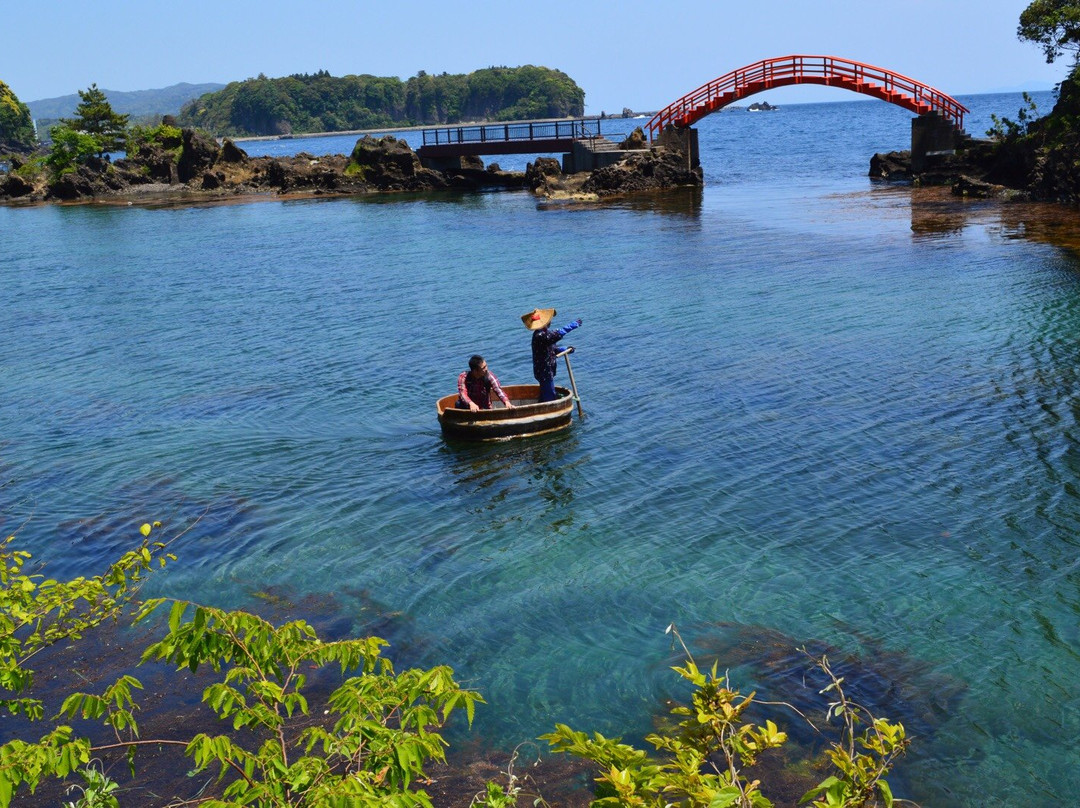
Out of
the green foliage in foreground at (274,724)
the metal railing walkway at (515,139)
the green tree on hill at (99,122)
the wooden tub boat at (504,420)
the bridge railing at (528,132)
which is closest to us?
the green foliage in foreground at (274,724)

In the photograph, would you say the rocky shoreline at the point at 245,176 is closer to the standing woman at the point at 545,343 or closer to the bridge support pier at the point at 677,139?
the bridge support pier at the point at 677,139

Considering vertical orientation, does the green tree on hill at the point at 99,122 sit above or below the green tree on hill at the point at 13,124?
below

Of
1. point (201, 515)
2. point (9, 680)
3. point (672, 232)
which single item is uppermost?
point (672, 232)

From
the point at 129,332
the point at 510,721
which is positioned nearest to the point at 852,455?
the point at 510,721

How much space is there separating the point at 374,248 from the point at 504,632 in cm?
3405

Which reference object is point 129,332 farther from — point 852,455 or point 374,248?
point 852,455

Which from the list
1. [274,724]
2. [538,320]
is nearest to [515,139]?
[538,320]

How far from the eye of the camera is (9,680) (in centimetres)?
633

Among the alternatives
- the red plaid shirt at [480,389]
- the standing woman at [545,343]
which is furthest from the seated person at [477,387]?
the standing woman at [545,343]

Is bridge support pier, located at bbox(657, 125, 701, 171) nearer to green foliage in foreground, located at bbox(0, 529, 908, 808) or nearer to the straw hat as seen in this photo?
the straw hat

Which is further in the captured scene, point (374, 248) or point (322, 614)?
point (374, 248)

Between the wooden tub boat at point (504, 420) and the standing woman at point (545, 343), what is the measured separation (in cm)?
54

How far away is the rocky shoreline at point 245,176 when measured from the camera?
2857 inches

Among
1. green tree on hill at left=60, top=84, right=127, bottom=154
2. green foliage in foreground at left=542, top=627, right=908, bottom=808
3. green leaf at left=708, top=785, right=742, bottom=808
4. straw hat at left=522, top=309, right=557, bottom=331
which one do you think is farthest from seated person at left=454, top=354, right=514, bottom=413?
green tree on hill at left=60, top=84, right=127, bottom=154
